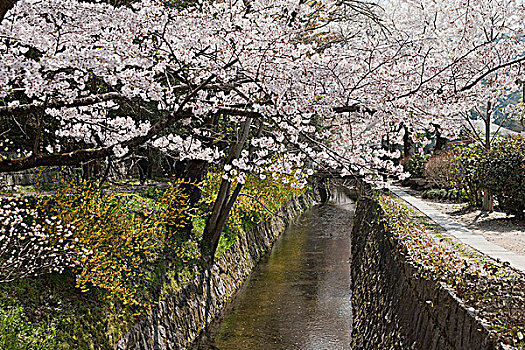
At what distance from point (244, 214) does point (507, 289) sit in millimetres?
A: 10717

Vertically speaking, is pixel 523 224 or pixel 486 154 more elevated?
pixel 486 154

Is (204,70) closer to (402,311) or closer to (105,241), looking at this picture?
(105,241)

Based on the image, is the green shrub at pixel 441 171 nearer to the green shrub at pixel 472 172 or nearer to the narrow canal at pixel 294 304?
the green shrub at pixel 472 172

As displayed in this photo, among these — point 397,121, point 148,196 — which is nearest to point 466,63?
point 397,121

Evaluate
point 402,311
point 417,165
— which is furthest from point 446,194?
point 402,311

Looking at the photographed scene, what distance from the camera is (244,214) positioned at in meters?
14.6

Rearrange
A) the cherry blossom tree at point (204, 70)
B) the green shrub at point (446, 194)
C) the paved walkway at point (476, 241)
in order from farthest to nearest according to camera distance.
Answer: the green shrub at point (446, 194) → the paved walkway at point (476, 241) → the cherry blossom tree at point (204, 70)

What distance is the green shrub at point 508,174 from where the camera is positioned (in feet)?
32.5

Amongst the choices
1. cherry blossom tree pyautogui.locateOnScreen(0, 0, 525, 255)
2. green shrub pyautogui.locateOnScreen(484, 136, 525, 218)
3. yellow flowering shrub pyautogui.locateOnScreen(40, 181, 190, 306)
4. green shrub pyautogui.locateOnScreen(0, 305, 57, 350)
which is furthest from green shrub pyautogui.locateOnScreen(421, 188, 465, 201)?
green shrub pyautogui.locateOnScreen(0, 305, 57, 350)

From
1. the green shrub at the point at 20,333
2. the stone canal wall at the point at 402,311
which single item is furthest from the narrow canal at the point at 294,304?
the green shrub at the point at 20,333

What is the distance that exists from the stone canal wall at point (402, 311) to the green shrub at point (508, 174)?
288 centimetres

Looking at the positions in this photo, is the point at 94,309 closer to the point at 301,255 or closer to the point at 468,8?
the point at 468,8

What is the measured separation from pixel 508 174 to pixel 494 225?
3.88 feet

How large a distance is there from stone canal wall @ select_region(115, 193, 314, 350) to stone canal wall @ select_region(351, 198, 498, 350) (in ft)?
9.74
